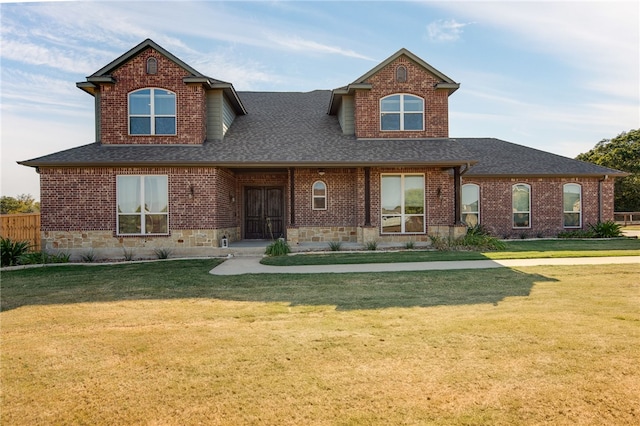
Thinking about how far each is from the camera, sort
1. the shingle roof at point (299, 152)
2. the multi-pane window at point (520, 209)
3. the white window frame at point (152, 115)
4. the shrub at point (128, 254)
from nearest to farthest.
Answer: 1. the shrub at point (128, 254)
2. the shingle roof at point (299, 152)
3. the white window frame at point (152, 115)
4. the multi-pane window at point (520, 209)

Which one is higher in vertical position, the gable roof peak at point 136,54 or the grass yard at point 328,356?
the gable roof peak at point 136,54

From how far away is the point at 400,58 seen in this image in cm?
1509

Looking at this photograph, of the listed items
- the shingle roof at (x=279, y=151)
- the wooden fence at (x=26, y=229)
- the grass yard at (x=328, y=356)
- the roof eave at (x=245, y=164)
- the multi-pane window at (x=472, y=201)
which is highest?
the shingle roof at (x=279, y=151)

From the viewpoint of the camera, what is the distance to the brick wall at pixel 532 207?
18.1 metres

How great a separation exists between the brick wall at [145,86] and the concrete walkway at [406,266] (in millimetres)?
5888

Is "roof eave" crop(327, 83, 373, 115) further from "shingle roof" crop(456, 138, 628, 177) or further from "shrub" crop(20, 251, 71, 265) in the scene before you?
"shrub" crop(20, 251, 71, 265)

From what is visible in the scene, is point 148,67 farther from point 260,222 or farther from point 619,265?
point 619,265

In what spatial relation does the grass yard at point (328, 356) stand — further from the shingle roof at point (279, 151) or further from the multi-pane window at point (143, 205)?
the shingle roof at point (279, 151)

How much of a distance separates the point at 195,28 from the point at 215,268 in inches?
235

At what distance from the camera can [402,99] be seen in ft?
50.0

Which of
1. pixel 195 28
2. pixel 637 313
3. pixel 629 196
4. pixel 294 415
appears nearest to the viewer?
pixel 294 415

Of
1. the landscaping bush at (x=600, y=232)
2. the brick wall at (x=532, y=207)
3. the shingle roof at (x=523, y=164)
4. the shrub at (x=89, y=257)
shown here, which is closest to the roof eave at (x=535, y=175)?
the shingle roof at (x=523, y=164)

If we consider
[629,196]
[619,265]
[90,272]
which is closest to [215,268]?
[90,272]

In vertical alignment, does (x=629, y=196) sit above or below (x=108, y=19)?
below
